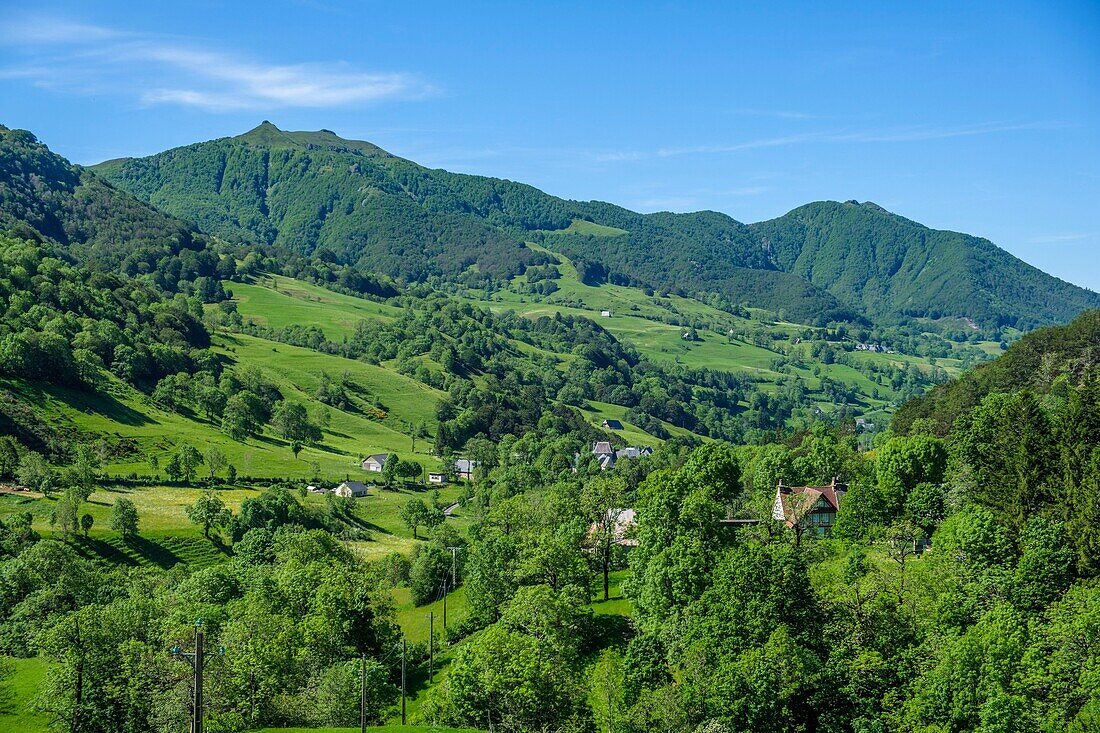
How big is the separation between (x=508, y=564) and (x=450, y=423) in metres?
124

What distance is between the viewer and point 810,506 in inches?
3211

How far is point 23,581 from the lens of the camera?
76.1m

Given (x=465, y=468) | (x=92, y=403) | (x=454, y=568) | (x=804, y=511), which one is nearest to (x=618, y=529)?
(x=454, y=568)

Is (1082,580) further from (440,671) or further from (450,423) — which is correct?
(450,423)

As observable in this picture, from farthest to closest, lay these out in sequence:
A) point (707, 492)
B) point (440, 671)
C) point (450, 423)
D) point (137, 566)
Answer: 1. point (450, 423)
2. point (137, 566)
3. point (707, 492)
4. point (440, 671)

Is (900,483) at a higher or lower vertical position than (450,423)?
higher

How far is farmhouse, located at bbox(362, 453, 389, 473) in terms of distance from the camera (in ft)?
522

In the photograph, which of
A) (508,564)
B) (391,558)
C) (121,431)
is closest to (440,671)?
(508,564)

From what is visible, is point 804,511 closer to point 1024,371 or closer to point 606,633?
point 606,633

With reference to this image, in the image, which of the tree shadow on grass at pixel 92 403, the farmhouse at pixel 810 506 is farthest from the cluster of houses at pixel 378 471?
the farmhouse at pixel 810 506

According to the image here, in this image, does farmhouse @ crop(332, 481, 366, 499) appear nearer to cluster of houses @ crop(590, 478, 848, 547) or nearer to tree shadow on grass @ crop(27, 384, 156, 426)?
tree shadow on grass @ crop(27, 384, 156, 426)

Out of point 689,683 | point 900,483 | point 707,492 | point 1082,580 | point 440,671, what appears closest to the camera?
point 689,683

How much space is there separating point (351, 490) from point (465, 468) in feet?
127

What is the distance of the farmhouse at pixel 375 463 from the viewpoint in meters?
159
